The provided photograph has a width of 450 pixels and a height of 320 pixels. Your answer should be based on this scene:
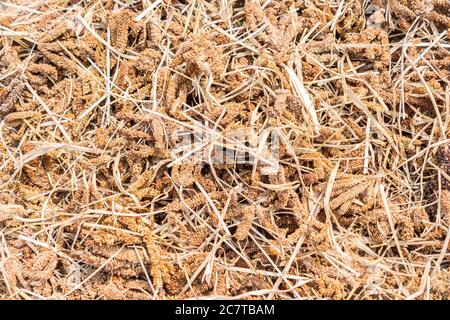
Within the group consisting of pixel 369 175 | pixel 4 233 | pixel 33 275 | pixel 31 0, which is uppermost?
pixel 31 0

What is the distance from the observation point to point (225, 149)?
6.14 ft

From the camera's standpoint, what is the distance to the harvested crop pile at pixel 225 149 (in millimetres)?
1829

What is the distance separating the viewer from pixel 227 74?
1.97 meters

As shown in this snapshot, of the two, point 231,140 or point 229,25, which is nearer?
point 231,140

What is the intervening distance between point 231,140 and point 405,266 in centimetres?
81

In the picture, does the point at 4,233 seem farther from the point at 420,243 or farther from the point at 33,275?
the point at 420,243

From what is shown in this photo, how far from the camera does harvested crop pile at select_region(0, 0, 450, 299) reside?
183 cm

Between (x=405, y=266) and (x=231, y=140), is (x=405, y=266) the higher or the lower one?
the lower one

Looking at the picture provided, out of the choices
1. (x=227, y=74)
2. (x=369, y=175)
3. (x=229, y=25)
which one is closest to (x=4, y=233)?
(x=227, y=74)

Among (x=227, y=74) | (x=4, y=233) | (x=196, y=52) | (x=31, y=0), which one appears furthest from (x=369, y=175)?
(x=31, y=0)

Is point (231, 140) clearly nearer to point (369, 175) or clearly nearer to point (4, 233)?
point (369, 175)

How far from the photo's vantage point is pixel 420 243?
73.7 inches
